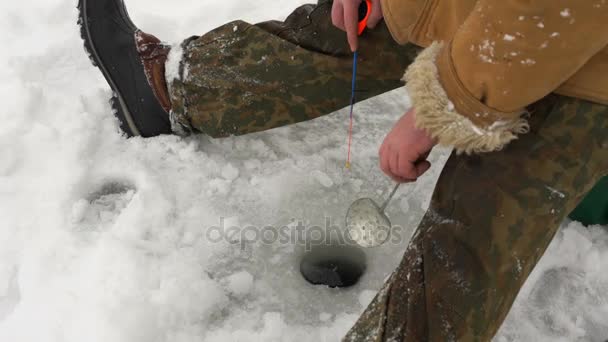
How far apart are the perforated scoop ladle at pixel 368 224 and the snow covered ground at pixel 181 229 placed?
92 millimetres

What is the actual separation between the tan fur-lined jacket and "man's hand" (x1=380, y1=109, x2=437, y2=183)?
0.06 metres

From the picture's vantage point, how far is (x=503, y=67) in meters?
0.87

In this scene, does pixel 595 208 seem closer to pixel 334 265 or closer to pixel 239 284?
→ pixel 334 265

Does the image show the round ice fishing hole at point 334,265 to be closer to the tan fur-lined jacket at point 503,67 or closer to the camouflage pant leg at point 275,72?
the camouflage pant leg at point 275,72

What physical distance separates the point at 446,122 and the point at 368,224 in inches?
19.4

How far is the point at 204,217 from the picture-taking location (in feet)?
4.82

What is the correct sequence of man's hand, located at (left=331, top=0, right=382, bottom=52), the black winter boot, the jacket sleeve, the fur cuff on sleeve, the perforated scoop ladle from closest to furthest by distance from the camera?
the jacket sleeve → the fur cuff on sleeve → man's hand, located at (left=331, top=0, right=382, bottom=52) → the perforated scoop ladle → the black winter boot

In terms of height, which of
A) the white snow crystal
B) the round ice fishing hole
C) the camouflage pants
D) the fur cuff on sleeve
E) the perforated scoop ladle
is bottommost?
the round ice fishing hole

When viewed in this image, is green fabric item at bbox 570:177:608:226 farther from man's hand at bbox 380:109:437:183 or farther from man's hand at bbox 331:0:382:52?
man's hand at bbox 331:0:382:52

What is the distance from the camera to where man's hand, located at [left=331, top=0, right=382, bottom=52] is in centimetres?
124

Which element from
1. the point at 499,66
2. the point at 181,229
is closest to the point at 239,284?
the point at 181,229

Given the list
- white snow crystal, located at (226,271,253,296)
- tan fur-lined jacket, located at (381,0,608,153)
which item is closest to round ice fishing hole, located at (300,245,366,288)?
white snow crystal, located at (226,271,253,296)

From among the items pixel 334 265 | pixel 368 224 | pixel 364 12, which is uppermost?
pixel 364 12

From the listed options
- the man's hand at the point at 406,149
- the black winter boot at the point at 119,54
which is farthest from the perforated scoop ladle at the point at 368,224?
the black winter boot at the point at 119,54
